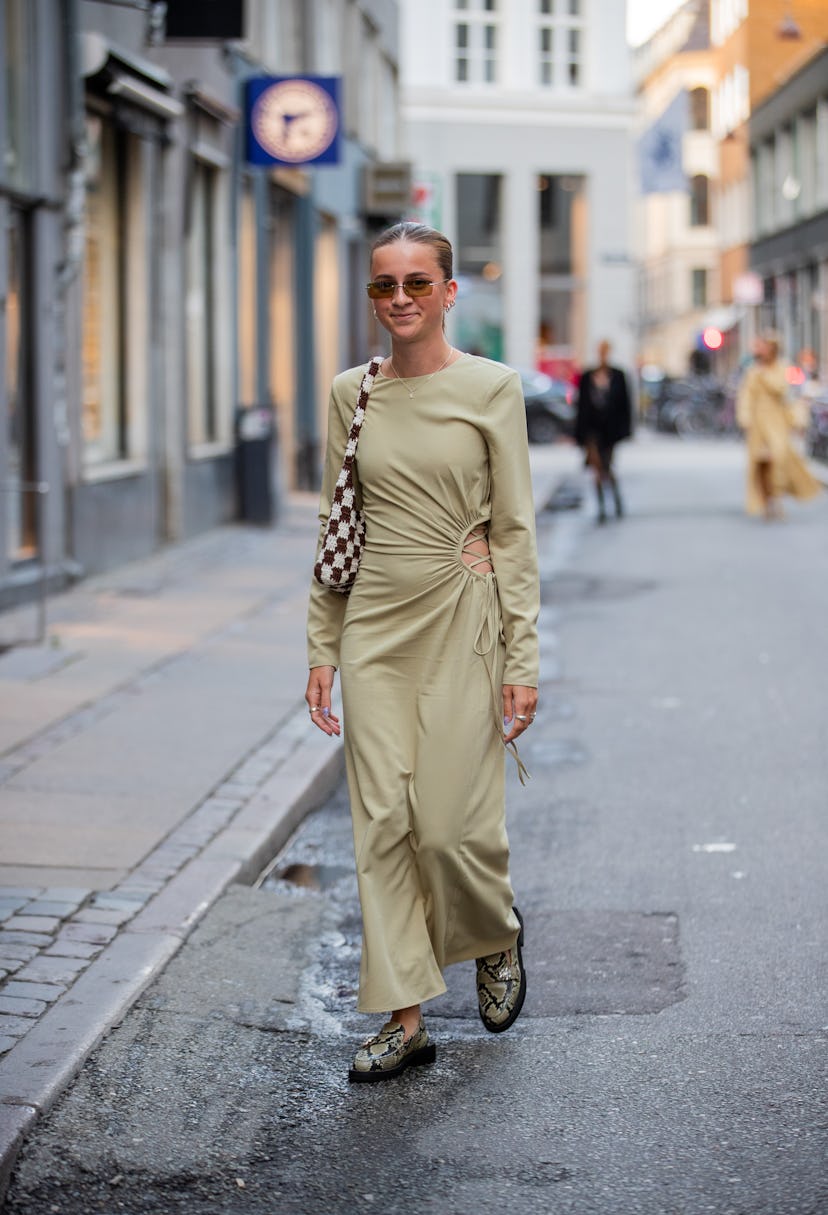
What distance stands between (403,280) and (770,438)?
16540 millimetres

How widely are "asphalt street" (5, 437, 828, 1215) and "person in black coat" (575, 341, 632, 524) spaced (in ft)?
39.1

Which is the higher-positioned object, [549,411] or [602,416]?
[549,411]

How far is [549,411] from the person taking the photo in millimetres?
39219

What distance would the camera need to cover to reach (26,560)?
1297 centimetres

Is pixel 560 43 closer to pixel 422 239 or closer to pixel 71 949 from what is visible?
pixel 71 949

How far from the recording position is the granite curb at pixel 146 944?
4.15 meters

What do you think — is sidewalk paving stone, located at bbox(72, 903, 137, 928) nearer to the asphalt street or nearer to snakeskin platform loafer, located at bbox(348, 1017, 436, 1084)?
the asphalt street

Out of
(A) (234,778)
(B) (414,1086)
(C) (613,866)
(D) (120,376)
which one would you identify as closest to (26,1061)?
(B) (414,1086)

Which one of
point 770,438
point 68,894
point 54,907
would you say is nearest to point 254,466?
point 770,438

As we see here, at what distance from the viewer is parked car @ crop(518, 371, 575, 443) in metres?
39.2

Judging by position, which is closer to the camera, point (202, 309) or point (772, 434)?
point (202, 309)

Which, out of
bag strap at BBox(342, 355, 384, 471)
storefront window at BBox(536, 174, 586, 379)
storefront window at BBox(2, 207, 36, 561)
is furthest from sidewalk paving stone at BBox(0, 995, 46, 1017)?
storefront window at BBox(536, 174, 586, 379)

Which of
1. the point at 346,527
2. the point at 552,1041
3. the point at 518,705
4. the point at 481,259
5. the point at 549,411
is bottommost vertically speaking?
the point at 552,1041

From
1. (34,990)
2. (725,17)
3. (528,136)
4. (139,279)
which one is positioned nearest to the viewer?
(34,990)
